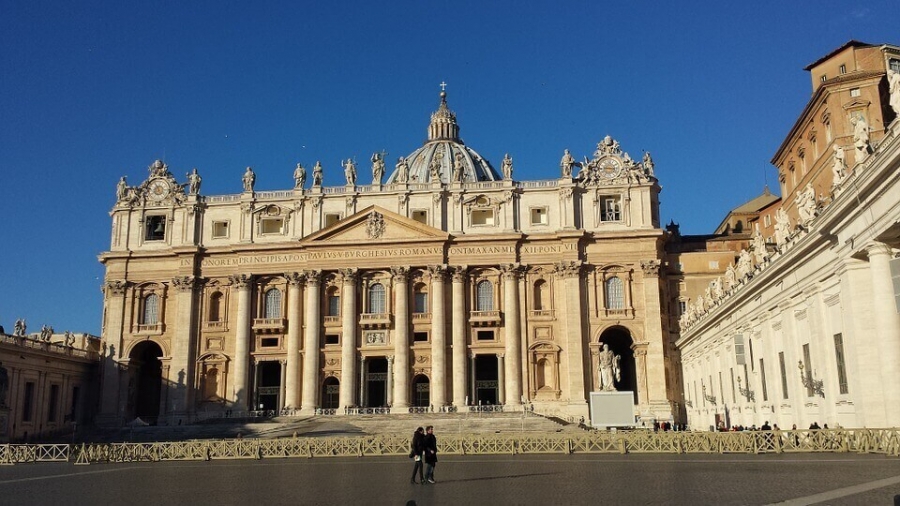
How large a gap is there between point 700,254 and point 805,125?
14702 millimetres

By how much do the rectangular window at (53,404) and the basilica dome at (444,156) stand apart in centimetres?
3966

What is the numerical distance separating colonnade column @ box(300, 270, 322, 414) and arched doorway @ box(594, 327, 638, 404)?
20.9 meters

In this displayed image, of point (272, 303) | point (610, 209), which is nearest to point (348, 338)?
point (272, 303)

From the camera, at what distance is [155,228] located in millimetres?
65375

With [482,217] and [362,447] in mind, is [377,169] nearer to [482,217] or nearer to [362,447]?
[482,217]

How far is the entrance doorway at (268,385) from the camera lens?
61312mm

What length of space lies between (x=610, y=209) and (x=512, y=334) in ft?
39.9

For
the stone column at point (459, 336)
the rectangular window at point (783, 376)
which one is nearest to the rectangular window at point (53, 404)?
the stone column at point (459, 336)

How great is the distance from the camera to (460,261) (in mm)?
60031

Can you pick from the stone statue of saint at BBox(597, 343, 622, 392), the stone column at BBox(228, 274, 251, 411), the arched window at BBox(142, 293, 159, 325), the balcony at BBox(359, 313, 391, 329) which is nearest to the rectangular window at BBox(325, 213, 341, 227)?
the stone column at BBox(228, 274, 251, 411)

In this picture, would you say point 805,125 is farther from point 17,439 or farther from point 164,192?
point 17,439

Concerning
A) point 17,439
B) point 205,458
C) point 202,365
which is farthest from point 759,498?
point 202,365

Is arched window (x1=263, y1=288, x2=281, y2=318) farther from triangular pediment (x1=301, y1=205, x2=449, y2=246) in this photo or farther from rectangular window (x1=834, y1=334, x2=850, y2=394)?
rectangular window (x1=834, y1=334, x2=850, y2=394)

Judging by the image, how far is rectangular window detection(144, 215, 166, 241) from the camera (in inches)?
2559
